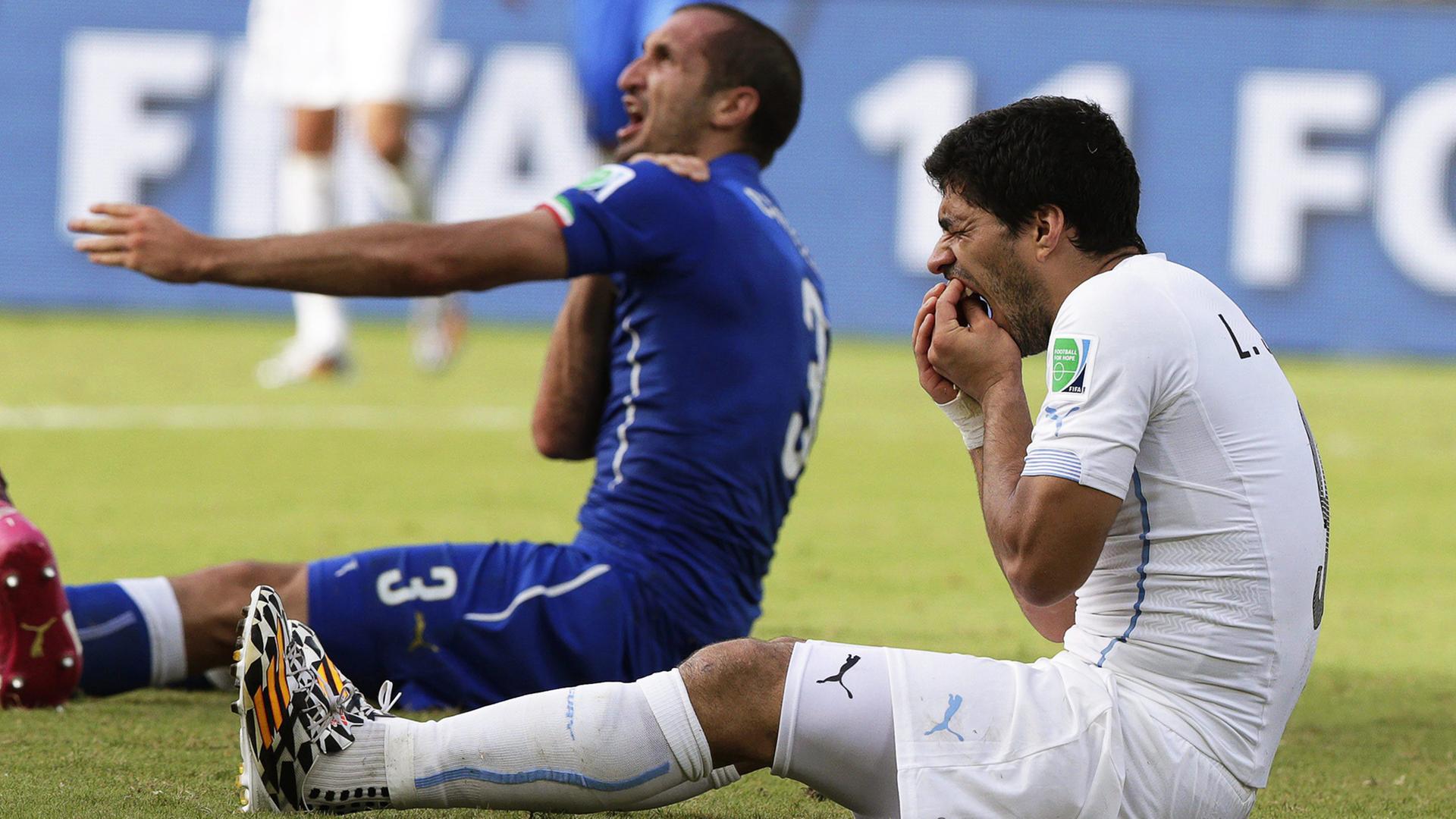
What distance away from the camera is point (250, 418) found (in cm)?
761

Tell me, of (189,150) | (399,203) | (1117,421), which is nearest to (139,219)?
(1117,421)

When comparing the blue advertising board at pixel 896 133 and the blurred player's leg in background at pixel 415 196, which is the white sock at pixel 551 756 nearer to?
the blurred player's leg in background at pixel 415 196

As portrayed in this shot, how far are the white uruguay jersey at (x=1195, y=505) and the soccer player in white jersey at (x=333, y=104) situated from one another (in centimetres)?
672

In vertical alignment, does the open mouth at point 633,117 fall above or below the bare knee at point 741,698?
above

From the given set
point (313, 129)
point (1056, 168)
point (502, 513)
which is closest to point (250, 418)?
point (313, 129)

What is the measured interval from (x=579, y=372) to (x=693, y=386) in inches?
14.1

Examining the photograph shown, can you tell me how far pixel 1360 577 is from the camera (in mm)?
5207

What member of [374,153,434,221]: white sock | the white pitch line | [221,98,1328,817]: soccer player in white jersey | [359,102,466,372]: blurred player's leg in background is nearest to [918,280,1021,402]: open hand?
[221,98,1328,817]: soccer player in white jersey

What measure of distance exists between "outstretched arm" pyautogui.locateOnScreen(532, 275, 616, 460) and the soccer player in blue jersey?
6cm

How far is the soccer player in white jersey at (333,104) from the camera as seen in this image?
8750 mm

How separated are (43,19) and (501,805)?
10.2 m

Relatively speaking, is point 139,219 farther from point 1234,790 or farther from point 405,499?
point 405,499

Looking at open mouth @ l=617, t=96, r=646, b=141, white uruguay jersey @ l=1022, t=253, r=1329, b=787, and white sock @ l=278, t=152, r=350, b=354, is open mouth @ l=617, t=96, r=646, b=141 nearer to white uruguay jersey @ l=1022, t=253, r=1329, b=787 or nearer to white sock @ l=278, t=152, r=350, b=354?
white uruguay jersey @ l=1022, t=253, r=1329, b=787

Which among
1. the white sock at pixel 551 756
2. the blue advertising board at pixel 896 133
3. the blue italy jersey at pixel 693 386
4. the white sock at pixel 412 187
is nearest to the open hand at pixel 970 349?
the white sock at pixel 551 756
